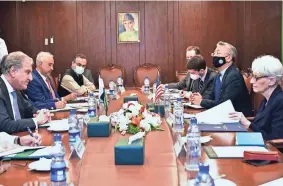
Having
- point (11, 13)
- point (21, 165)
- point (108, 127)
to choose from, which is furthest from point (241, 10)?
point (21, 165)

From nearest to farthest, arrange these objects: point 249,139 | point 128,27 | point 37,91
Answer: point 249,139 → point 37,91 → point 128,27

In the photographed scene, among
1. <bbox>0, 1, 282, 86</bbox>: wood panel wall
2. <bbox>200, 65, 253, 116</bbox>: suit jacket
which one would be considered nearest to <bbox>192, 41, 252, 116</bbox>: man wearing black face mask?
<bbox>200, 65, 253, 116</bbox>: suit jacket

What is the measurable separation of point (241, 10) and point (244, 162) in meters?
6.37

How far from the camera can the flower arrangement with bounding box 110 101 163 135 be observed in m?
2.45

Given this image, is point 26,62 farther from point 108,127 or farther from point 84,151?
point 84,151

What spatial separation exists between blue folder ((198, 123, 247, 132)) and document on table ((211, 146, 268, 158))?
0.45m

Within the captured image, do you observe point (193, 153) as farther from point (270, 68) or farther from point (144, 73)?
point (144, 73)

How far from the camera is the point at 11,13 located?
25.9ft

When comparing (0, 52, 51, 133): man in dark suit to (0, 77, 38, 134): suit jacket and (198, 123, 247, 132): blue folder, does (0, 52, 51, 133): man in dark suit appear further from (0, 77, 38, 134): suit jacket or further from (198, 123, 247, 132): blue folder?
(198, 123, 247, 132): blue folder

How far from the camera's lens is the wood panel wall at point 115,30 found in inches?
313

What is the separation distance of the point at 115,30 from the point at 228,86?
456 cm

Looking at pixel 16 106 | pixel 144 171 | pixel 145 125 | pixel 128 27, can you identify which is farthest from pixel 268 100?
pixel 128 27

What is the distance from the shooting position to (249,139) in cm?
233

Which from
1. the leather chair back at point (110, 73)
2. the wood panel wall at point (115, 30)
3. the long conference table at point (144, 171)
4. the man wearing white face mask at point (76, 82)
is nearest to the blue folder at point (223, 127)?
the long conference table at point (144, 171)
